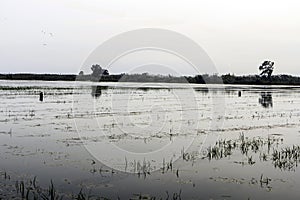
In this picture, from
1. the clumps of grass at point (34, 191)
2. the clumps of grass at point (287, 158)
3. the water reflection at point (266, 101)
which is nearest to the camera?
the clumps of grass at point (34, 191)

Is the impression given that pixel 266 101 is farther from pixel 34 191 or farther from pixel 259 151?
pixel 34 191

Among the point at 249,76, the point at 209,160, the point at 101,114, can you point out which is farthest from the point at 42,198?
the point at 249,76

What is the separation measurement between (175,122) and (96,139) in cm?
638

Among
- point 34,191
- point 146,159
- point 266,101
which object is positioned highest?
point 266,101

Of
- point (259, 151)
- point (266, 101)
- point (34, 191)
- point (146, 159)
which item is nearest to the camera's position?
point (34, 191)

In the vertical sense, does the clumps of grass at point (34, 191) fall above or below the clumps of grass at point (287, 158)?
below

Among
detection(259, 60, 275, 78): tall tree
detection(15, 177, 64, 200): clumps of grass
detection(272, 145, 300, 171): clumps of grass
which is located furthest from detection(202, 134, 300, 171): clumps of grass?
detection(259, 60, 275, 78): tall tree

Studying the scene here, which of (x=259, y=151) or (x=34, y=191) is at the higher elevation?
(x=259, y=151)

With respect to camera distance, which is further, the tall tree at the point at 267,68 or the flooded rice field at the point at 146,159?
the tall tree at the point at 267,68

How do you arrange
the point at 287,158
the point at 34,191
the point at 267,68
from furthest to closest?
the point at 267,68 → the point at 287,158 → the point at 34,191

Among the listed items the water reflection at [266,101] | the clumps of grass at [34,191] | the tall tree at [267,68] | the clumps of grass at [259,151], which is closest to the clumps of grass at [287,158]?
the clumps of grass at [259,151]

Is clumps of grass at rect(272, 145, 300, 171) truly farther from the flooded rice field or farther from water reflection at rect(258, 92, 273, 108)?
water reflection at rect(258, 92, 273, 108)

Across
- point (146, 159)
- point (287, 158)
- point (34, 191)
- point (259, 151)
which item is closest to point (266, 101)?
point (259, 151)

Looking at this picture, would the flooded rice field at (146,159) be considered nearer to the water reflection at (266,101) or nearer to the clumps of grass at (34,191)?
the clumps of grass at (34,191)
